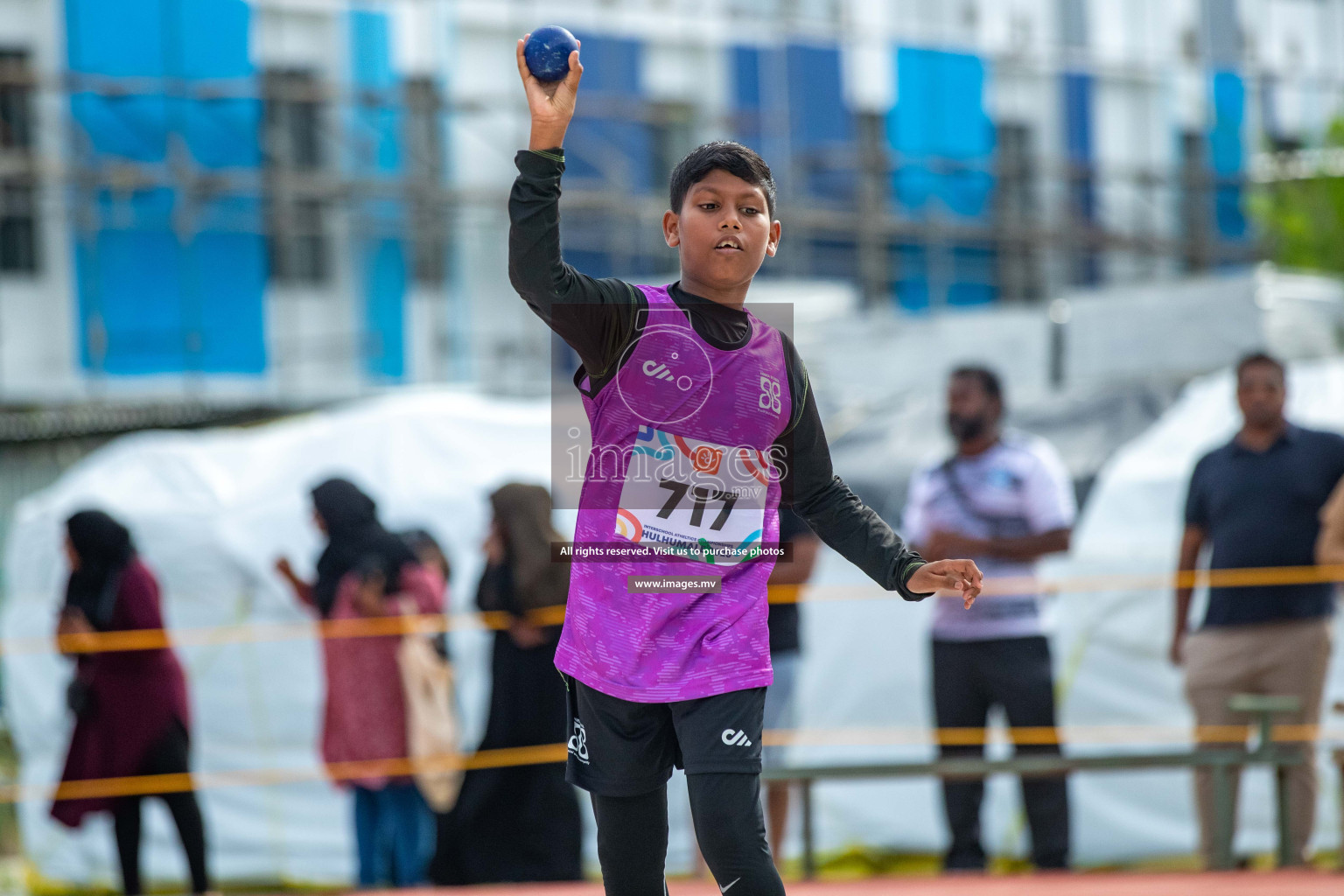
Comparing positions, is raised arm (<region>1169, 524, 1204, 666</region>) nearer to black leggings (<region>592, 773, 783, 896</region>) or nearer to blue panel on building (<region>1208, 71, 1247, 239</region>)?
black leggings (<region>592, 773, 783, 896</region>)

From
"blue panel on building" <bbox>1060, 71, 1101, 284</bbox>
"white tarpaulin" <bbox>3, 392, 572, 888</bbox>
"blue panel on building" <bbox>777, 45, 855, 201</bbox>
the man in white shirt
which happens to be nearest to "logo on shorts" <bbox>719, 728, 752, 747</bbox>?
the man in white shirt

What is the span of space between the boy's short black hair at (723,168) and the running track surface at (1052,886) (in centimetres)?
325

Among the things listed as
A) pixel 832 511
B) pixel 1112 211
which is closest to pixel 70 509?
pixel 832 511

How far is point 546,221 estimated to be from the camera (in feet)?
8.36

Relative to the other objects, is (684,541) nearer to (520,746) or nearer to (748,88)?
(520,746)

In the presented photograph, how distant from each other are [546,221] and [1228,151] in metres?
29.4

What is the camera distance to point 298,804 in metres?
8.92

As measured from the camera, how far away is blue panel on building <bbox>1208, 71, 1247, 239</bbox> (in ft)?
96.7

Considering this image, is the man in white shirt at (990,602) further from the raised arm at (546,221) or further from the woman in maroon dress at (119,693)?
the raised arm at (546,221)

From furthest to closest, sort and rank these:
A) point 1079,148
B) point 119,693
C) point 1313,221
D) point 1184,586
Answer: point 1079,148 → point 1313,221 → point 119,693 → point 1184,586

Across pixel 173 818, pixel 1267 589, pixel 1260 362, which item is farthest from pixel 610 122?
pixel 1267 589

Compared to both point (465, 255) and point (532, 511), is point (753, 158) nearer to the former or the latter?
point (532, 511)

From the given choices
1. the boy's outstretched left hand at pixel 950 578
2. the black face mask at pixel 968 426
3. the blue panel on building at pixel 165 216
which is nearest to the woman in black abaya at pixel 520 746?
the black face mask at pixel 968 426

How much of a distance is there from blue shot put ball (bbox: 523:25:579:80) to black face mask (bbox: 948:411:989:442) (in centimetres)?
371
